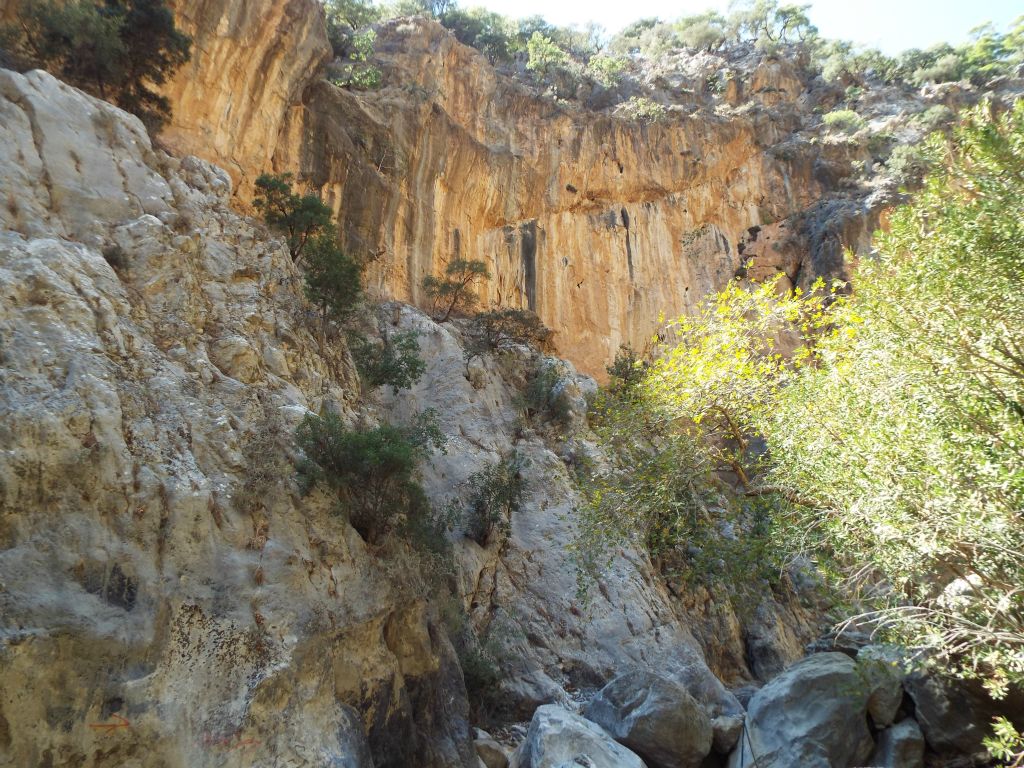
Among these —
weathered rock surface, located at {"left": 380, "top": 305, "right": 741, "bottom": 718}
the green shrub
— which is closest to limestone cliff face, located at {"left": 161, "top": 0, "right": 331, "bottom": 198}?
weathered rock surface, located at {"left": 380, "top": 305, "right": 741, "bottom": 718}

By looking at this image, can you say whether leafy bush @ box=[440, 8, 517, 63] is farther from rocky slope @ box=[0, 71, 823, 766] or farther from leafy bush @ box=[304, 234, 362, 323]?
rocky slope @ box=[0, 71, 823, 766]

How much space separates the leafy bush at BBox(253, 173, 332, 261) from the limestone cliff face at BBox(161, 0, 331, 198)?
2030 millimetres

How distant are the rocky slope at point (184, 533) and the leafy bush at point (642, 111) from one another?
916 inches

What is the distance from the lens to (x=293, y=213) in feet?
61.0

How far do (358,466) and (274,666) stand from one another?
3.54 meters

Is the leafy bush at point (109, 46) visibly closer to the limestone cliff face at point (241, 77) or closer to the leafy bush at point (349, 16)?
the limestone cliff face at point (241, 77)

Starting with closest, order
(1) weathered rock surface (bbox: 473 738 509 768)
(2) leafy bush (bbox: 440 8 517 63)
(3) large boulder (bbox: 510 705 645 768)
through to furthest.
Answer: (3) large boulder (bbox: 510 705 645 768), (1) weathered rock surface (bbox: 473 738 509 768), (2) leafy bush (bbox: 440 8 517 63)

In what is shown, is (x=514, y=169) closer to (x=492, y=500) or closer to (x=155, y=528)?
(x=492, y=500)

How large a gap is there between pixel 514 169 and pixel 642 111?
8675 millimetres

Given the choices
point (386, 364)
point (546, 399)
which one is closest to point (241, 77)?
point (386, 364)

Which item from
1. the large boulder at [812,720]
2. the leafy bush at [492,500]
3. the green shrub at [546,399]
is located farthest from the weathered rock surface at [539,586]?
the large boulder at [812,720]

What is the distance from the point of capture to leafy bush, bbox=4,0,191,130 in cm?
1512

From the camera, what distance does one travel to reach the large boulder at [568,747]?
8.59 meters

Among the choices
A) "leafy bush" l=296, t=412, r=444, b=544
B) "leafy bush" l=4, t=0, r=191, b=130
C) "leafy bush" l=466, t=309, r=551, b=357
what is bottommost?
"leafy bush" l=296, t=412, r=444, b=544
